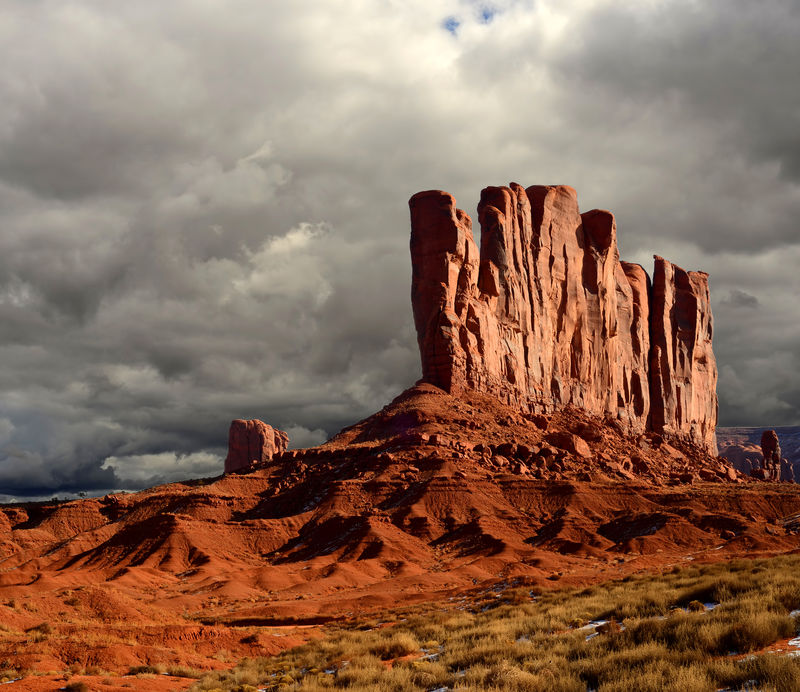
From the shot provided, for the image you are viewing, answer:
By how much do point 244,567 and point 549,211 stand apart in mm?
95848

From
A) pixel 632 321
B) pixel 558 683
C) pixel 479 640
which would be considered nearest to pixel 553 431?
pixel 632 321

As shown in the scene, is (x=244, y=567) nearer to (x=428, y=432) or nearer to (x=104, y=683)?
(x=428, y=432)

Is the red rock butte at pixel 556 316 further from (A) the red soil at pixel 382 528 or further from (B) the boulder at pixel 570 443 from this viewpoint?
(B) the boulder at pixel 570 443

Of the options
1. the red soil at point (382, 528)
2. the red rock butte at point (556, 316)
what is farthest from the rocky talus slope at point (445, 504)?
the red rock butte at point (556, 316)

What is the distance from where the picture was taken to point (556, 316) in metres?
147

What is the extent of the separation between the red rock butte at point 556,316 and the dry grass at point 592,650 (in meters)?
86.0

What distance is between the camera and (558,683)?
1505cm

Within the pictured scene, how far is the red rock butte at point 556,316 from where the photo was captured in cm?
11788

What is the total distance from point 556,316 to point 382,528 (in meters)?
77.9

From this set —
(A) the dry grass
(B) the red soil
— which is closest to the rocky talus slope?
(B) the red soil

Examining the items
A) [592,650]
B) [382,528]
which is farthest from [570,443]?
[592,650]

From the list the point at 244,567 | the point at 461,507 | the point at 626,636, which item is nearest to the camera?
the point at 626,636

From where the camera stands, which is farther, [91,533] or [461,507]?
[91,533]

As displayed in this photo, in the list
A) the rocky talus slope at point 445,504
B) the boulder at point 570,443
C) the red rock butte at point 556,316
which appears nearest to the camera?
the rocky talus slope at point 445,504
